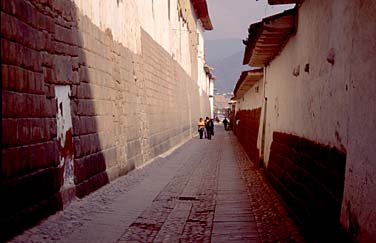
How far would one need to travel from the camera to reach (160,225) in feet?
22.9

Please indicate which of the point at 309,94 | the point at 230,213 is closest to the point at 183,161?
the point at 230,213

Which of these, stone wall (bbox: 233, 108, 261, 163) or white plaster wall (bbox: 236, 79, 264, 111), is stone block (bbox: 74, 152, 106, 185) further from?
white plaster wall (bbox: 236, 79, 264, 111)

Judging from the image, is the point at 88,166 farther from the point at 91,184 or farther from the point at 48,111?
the point at 48,111

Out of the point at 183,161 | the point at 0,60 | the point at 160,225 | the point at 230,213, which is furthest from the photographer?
the point at 183,161

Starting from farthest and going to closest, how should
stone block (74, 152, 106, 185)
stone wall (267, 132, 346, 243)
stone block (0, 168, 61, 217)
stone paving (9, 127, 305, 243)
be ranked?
stone block (74, 152, 106, 185) → stone paving (9, 127, 305, 243) → stone block (0, 168, 61, 217) → stone wall (267, 132, 346, 243)

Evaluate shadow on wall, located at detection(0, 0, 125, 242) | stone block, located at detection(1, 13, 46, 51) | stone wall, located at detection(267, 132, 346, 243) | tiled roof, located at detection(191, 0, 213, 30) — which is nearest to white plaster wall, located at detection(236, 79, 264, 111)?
shadow on wall, located at detection(0, 0, 125, 242)

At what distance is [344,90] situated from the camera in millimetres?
4961

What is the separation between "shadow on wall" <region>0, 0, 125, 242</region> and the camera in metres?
5.83

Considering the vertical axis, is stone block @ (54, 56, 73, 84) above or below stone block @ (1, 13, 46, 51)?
below

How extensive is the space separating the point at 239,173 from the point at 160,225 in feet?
22.3

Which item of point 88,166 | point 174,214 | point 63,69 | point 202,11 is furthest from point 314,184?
point 202,11

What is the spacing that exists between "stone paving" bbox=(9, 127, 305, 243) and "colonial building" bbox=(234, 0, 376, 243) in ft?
1.48

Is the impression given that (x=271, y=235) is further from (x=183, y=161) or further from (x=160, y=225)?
(x=183, y=161)

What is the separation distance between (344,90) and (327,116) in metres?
0.76
